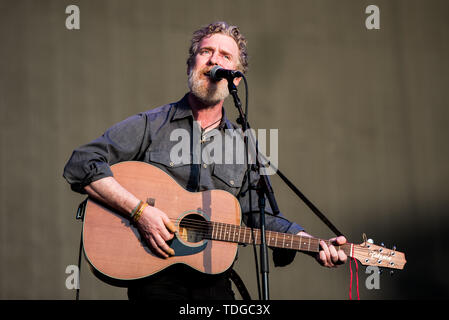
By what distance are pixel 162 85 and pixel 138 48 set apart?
15.2 inches

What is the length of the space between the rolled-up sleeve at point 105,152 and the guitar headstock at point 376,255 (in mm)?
1433

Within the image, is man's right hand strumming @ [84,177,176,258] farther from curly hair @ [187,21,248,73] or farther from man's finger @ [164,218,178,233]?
curly hair @ [187,21,248,73]

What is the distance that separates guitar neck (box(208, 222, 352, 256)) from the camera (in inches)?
105

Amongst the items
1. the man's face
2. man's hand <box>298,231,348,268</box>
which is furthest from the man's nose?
man's hand <box>298,231,348,268</box>

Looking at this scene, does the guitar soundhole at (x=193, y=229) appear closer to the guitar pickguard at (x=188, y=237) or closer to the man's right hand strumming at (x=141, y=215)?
the guitar pickguard at (x=188, y=237)

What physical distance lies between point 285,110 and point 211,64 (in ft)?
5.31

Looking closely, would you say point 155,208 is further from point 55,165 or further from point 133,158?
point 55,165

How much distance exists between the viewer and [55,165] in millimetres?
3842

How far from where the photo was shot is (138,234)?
252 centimetres

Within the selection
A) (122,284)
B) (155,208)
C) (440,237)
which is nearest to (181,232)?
→ (155,208)

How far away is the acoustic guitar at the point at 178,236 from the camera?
245 cm

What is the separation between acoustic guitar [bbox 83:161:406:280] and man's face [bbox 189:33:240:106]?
0.63 m

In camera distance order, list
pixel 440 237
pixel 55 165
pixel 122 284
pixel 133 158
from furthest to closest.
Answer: pixel 440 237, pixel 55 165, pixel 133 158, pixel 122 284

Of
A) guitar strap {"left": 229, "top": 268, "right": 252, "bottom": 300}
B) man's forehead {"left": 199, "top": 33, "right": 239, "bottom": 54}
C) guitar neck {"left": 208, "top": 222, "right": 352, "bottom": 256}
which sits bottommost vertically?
guitar strap {"left": 229, "top": 268, "right": 252, "bottom": 300}
